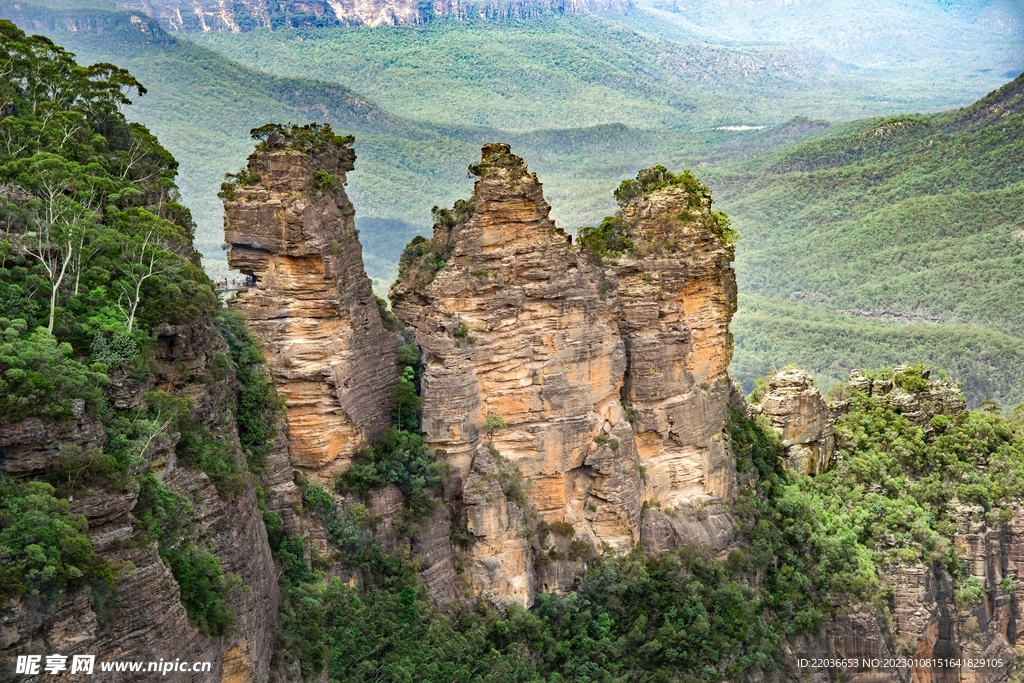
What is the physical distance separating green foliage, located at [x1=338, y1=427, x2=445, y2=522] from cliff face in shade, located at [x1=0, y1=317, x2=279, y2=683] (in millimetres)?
5786

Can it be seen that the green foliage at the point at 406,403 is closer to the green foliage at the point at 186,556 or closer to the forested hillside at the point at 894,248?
the green foliage at the point at 186,556

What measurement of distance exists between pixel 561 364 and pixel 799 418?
15.6m

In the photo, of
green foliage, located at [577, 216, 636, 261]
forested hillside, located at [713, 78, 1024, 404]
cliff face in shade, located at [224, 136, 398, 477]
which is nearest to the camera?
cliff face in shade, located at [224, 136, 398, 477]

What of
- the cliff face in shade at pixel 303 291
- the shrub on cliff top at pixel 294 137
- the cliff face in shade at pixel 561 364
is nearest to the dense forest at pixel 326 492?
the cliff face in shade at pixel 303 291

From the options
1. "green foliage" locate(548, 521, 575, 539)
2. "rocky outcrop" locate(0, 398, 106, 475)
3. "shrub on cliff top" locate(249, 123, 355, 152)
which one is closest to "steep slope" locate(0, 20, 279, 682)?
"rocky outcrop" locate(0, 398, 106, 475)

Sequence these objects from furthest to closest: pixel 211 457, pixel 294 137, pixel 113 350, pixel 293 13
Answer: pixel 293 13
pixel 294 137
pixel 211 457
pixel 113 350

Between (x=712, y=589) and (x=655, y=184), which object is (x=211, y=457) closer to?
(x=712, y=589)

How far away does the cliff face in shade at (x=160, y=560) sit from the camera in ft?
69.5

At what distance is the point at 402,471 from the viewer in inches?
1345

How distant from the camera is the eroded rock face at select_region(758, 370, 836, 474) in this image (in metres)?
47.9

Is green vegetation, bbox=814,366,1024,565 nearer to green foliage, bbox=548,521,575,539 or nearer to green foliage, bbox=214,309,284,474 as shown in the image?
Answer: green foliage, bbox=548,521,575,539

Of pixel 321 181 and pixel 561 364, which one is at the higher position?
pixel 321 181

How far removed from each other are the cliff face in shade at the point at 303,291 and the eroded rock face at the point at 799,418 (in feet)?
67.8

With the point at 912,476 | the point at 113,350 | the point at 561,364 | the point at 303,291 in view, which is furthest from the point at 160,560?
the point at 912,476
